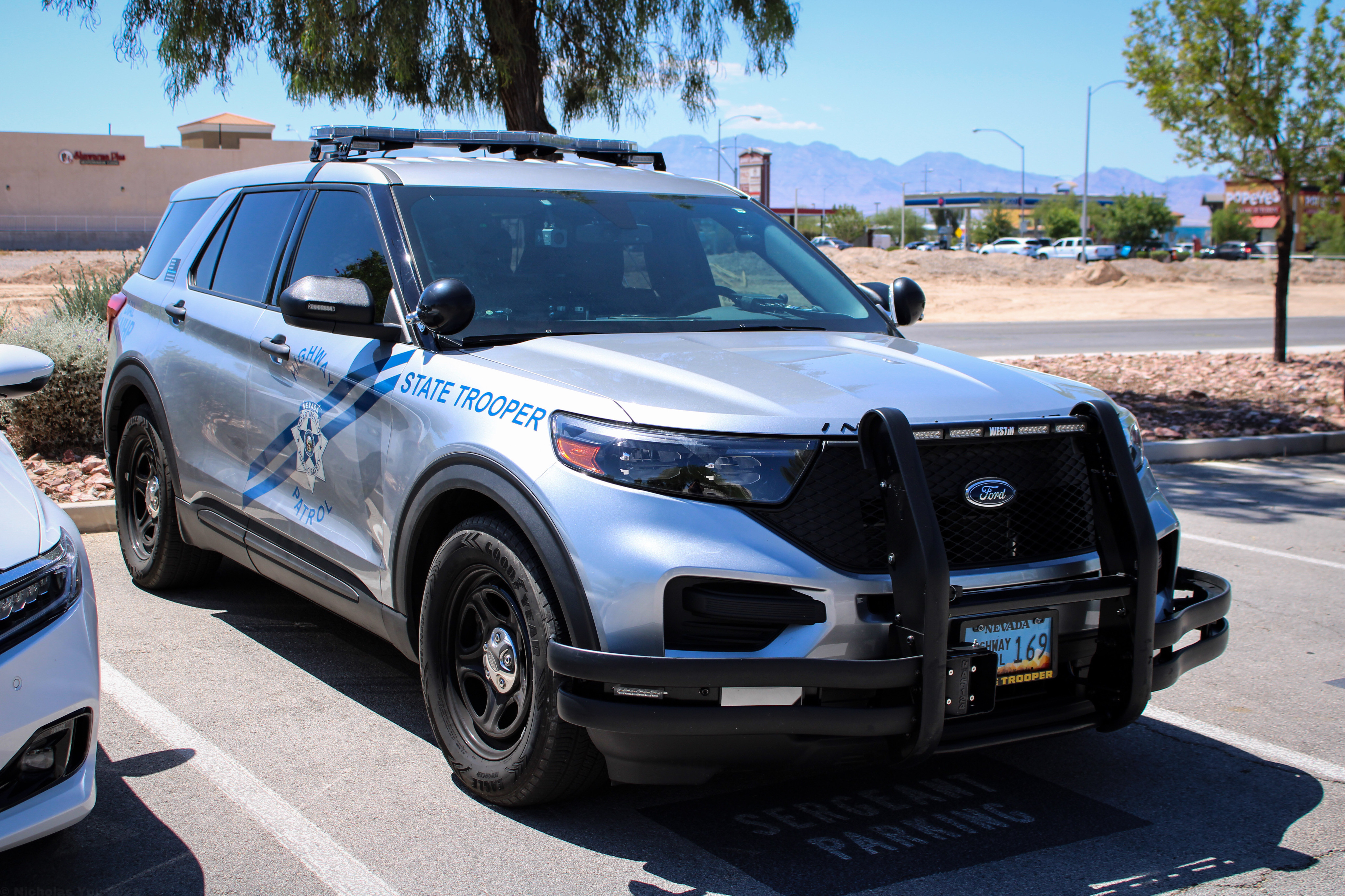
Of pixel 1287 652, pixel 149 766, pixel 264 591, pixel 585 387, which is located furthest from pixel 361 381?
pixel 1287 652

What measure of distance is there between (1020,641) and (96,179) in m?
69.6

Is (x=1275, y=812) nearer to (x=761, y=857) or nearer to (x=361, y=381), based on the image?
(x=761, y=857)

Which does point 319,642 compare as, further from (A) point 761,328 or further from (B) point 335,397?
(A) point 761,328

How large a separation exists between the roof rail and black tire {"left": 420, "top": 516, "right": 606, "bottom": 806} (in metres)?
2.09

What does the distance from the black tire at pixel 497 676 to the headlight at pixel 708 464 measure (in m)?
0.41

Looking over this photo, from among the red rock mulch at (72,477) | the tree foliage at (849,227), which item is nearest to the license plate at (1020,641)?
the red rock mulch at (72,477)

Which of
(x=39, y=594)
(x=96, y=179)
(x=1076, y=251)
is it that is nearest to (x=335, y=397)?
(x=39, y=594)

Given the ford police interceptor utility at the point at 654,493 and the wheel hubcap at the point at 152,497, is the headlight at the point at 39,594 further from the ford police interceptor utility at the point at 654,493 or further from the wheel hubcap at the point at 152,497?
the wheel hubcap at the point at 152,497

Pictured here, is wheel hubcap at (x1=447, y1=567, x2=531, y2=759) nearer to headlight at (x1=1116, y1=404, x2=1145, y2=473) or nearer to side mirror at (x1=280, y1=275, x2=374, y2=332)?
side mirror at (x1=280, y1=275, x2=374, y2=332)

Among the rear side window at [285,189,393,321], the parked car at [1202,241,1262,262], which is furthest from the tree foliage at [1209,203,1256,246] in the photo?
the rear side window at [285,189,393,321]

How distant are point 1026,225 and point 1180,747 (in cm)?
13595

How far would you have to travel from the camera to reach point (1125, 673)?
11.0ft

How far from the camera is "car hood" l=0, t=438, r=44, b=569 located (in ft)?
9.38

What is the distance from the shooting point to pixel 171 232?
600cm
